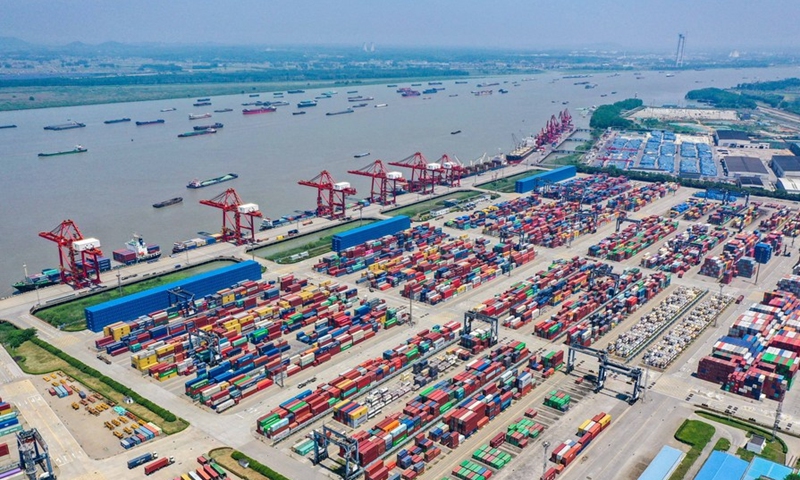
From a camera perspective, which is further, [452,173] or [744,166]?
[744,166]

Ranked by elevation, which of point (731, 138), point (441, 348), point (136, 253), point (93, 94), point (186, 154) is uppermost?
point (93, 94)

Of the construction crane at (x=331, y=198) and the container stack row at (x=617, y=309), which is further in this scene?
the construction crane at (x=331, y=198)

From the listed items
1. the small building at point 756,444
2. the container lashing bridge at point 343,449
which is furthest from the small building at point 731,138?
the container lashing bridge at point 343,449

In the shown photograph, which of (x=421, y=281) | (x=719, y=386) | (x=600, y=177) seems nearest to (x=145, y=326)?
(x=421, y=281)

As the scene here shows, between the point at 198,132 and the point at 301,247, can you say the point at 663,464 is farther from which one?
the point at 198,132

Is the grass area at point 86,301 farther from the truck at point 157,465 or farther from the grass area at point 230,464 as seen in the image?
the grass area at point 230,464

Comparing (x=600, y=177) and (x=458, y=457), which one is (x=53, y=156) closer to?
(x=600, y=177)

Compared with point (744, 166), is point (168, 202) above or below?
below

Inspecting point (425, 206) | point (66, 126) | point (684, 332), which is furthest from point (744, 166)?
point (66, 126)
